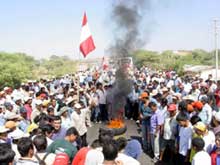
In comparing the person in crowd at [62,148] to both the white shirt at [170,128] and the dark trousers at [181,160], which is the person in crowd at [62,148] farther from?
the white shirt at [170,128]

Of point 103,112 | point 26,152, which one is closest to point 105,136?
point 26,152

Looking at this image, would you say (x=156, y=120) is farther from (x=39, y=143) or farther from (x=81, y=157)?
(x=39, y=143)

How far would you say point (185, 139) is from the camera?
22.4ft

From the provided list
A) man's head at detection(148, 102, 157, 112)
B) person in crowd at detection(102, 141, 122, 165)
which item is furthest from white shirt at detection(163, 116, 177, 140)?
person in crowd at detection(102, 141, 122, 165)

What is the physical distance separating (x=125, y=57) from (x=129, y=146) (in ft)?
29.2

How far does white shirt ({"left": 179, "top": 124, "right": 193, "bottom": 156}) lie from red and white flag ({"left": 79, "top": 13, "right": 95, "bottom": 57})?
23.6ft

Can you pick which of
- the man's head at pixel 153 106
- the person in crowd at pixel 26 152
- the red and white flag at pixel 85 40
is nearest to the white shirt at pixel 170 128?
the man's head at pixel 153 106

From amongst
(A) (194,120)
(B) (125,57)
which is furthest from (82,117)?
(B) (125,57)

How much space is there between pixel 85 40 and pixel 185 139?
764 centimetres

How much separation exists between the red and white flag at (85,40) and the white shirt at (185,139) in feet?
23.6

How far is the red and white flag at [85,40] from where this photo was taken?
1345 centimetres

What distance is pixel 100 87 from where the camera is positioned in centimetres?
1377

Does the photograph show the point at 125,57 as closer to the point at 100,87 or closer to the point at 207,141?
the point at 100,87

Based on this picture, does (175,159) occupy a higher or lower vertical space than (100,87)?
lower
